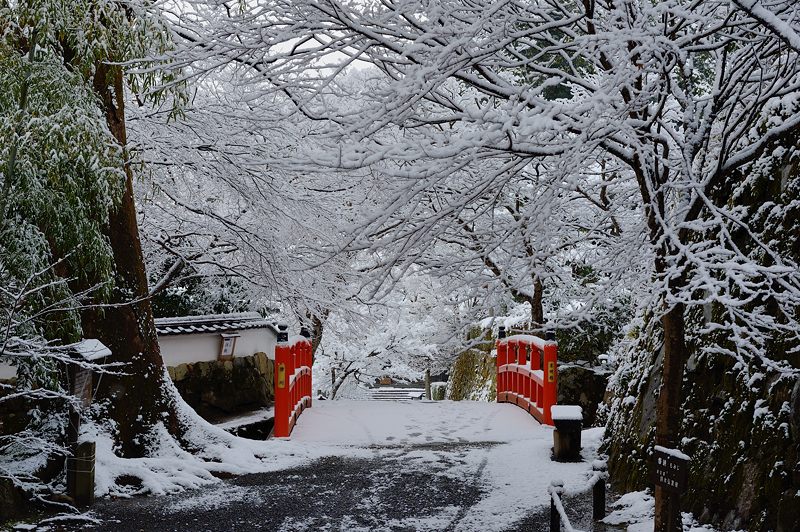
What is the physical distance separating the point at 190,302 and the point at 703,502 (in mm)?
11914

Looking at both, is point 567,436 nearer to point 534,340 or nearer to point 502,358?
point 534,340

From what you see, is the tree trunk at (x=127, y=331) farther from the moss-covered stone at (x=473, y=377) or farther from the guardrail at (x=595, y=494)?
the moss-covered stone at (x=473, y=377)

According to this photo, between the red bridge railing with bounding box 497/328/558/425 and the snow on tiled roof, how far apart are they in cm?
456

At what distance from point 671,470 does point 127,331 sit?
19.2 feet

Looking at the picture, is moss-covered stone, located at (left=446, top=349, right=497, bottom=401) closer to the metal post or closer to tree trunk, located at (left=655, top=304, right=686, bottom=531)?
the metal post

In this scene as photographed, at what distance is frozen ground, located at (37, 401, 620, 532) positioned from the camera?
6.48 m

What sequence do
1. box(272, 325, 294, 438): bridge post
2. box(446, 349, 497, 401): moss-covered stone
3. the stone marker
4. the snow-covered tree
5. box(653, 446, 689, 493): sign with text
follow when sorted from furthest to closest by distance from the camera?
1. box(446, 349, 497, 401): moss-covered stone
2. box(272, 325, 294, 438): bridge post
3. the stone marker
4. box(653, 446, 689, 493): sign with text
5. the snow-covered tree

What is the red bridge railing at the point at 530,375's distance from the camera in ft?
35.0

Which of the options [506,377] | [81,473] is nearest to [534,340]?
[506,377]

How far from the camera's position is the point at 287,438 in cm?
1008

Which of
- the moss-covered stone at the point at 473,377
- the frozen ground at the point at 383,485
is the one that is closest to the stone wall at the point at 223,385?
the frozen ground at the point at 383,485

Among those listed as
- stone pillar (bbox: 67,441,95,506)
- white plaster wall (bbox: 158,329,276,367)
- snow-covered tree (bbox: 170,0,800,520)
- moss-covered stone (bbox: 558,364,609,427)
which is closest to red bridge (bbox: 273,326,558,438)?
white plaster wall (bbox: 158,329,276,367)

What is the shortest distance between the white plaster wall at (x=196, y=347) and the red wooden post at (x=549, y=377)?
5.25 m

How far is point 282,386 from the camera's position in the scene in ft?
33.0
